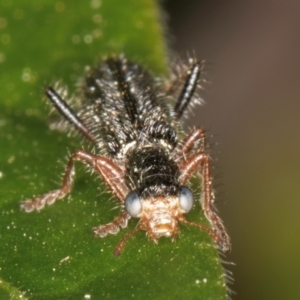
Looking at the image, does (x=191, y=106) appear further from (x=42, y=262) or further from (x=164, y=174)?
(x=42, y=262)

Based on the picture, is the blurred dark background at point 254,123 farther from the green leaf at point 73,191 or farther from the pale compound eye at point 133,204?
the pale compound eye at point 133,204

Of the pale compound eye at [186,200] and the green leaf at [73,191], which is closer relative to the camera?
the green leaf at [73,191]

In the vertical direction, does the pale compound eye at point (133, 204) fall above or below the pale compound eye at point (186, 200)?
above

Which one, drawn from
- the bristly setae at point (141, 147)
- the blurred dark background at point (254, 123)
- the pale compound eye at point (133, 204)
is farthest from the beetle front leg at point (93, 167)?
the blurred dark background at point (254, 123)

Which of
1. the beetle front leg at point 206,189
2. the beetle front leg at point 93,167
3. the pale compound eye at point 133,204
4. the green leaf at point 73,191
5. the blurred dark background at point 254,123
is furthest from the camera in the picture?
the blurred dark background at point 254,123

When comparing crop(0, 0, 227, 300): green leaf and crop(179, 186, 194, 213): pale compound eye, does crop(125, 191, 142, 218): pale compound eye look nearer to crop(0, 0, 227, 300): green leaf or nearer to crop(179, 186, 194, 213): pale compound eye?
crop(0, 0, 227, 300): green leaf

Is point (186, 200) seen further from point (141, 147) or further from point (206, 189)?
point (141, 147)

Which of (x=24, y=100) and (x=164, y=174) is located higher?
(x=24, y=100)

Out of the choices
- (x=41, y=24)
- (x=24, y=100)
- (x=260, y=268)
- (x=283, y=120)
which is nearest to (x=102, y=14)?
(x=41, y=24)
